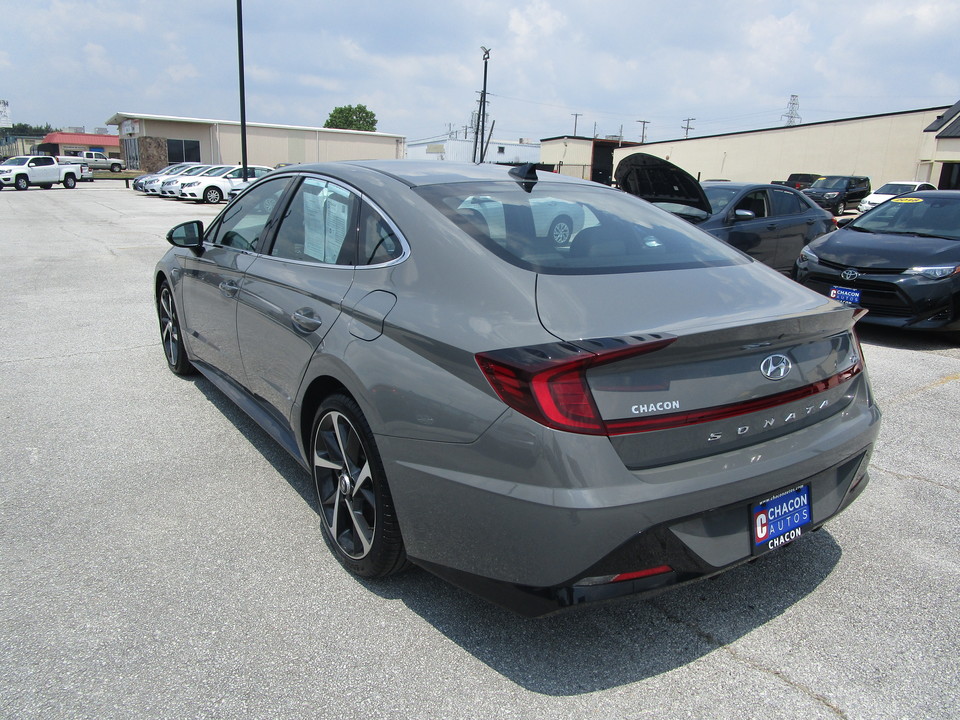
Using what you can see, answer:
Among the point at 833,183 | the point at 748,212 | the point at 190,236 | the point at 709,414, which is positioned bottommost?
the point at 709,414

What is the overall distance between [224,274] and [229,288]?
15 centimetres

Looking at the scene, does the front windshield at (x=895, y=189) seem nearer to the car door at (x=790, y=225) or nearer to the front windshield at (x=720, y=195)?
the car door at (x=790, y=225)

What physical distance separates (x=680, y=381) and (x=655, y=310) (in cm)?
28

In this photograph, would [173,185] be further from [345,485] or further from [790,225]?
[345,485]

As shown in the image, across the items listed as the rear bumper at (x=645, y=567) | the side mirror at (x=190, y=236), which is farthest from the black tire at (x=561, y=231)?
the side mirror at (x=190, y=236)

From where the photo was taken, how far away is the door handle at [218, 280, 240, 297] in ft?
12.2

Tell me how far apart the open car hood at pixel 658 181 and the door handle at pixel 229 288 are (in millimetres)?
4355

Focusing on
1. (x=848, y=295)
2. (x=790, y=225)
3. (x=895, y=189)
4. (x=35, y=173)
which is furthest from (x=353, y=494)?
(x=35, y=173)

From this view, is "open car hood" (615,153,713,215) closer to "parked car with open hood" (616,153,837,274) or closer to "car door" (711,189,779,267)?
"parked car with open hood" (616,153,837,274)

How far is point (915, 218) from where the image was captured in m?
7.77

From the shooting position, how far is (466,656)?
2367mm

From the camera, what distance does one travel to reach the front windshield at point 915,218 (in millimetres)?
7445

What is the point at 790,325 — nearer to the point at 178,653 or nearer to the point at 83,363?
the point at 178,653

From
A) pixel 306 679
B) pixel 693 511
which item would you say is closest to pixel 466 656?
pixel 306 679
